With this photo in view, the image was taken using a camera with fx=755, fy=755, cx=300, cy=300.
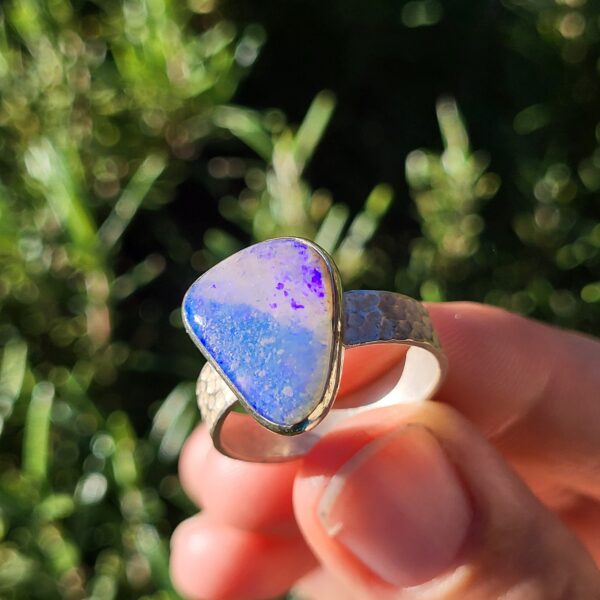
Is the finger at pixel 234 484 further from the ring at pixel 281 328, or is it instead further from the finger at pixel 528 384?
the ring at pixel 281 328

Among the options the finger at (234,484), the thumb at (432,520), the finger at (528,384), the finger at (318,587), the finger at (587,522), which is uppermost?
the thumb at (432,520)

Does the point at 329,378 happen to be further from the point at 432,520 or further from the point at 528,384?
the point at 528,384

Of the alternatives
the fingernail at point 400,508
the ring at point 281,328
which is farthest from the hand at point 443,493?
the ring at point 281,328

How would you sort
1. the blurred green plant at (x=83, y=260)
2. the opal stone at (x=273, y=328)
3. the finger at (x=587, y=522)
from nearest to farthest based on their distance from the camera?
1. the opal stone at (x=273, y=328)
2. the blurred green plant at (x=83, y=260)
3. the finger at (x=587, y=522)

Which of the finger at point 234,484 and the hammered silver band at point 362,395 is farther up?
the hammered silver band at point 362,395

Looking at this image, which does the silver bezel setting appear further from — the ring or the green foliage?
the green foliage

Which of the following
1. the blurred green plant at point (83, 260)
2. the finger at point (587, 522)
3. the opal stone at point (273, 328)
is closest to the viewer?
the opal stone at point (273, 328)

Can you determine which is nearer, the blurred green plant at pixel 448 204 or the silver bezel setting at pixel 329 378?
the silver bezel setting at pixel 329 378
